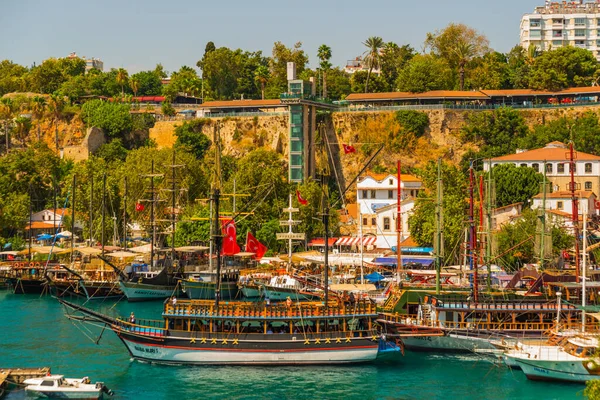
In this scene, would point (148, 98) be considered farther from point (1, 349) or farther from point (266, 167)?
point (1, 349)

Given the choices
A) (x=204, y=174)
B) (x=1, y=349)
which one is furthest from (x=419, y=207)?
(x=1, y=349)

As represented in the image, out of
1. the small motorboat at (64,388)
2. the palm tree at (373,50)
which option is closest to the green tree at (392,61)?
the palm tree at (373,50)

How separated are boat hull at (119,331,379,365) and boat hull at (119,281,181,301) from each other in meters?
23.3

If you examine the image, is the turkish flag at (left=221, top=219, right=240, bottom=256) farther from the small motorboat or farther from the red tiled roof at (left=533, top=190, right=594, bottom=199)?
the red tiled roof at (left=533, top=190, right=594, bottom=199)

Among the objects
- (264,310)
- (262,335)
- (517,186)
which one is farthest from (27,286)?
(517,186)

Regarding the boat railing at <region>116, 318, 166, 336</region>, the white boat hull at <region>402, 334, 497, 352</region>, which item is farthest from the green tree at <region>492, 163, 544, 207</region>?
the boat railing at <region>116, 318, 166, 336</region>

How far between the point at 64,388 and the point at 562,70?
79.5 metres

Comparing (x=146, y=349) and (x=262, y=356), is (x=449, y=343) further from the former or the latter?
(x=146, y=349)

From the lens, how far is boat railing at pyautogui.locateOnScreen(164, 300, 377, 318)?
56938mm

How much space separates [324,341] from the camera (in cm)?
5688

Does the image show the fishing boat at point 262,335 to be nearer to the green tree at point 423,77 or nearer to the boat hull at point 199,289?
the boat hull at point 199,289

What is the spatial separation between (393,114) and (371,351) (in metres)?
60.2

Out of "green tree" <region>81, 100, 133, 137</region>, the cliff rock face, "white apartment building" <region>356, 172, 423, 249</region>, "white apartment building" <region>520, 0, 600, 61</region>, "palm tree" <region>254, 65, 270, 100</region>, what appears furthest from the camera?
"white apartment building" <region>520, 0, 600, 61</region>

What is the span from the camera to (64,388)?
50281mm
